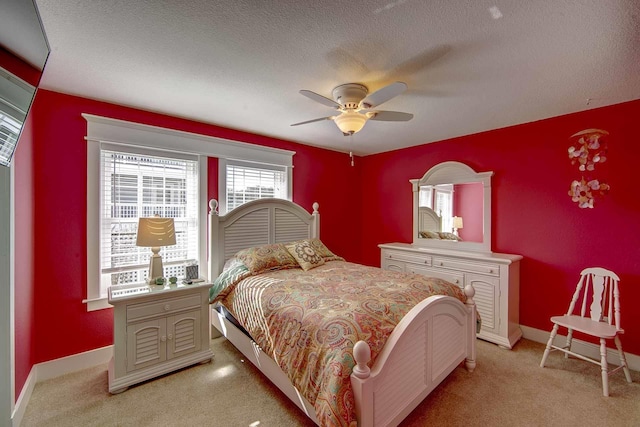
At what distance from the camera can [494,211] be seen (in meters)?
3.39

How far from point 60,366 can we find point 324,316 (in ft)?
8.14

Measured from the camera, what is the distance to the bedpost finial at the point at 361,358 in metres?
1.38

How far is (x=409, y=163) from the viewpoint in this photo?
4.28 meters

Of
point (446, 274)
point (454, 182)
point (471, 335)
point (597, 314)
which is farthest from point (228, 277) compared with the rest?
point (597, 314)

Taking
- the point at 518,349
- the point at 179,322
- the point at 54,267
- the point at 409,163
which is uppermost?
the point at 409,163

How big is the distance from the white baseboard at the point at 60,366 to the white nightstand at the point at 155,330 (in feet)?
1.41

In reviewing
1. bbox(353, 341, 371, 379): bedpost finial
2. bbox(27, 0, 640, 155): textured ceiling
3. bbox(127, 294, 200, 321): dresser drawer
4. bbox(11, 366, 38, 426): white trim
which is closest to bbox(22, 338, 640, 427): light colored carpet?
bbox(11, 366, 38, 426): white trim

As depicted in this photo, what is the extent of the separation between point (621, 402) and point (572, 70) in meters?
2.47

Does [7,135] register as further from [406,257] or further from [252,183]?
[406,257]

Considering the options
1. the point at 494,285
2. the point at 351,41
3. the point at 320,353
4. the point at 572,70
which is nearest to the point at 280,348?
the point at 320,353

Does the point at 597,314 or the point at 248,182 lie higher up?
the point at 248,182

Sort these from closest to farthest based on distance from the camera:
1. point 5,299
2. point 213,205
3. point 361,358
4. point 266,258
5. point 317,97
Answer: point 361,358
point 5,299
point 317,97
point 266,258
point 213,205

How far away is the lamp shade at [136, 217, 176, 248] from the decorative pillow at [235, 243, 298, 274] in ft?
2.41

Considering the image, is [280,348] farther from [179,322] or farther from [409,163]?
[409,163]
